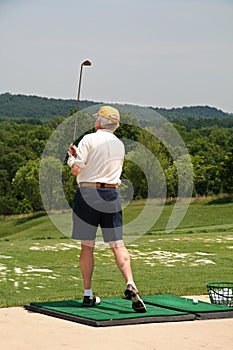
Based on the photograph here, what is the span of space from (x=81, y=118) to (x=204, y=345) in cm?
492

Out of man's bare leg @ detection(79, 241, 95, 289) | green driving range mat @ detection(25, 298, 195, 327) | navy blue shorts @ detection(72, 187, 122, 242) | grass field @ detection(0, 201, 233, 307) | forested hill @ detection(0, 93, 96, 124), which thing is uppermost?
forested hill @ detection(0, 93, 96, 124)

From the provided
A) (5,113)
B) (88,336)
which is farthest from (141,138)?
(5,113)

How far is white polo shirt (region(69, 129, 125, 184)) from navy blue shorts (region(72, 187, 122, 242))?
4.0 inches

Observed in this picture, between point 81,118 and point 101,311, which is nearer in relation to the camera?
point 101,311

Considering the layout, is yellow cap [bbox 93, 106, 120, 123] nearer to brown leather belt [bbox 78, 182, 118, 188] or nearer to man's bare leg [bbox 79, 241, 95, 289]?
brown leather belt [bbox 78, 182, 118, 188]

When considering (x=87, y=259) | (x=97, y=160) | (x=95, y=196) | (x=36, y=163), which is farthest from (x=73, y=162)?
(x=36, y=163)

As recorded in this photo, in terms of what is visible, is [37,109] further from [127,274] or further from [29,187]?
[127,274]

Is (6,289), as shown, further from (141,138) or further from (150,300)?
(141,138)

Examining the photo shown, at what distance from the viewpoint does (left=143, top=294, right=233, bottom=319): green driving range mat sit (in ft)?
22.0

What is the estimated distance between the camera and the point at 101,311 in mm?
6723

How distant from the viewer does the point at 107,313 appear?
21.6 ft

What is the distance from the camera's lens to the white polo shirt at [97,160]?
6973mm

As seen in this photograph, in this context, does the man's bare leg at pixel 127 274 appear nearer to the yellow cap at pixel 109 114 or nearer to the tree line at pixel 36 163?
the yellow cap at pixel 109 114

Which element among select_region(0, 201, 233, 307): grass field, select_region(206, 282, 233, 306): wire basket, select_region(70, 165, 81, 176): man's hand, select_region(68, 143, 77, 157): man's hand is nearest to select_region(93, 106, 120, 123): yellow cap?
select_region(68, 143, 77, 157): man's hand
